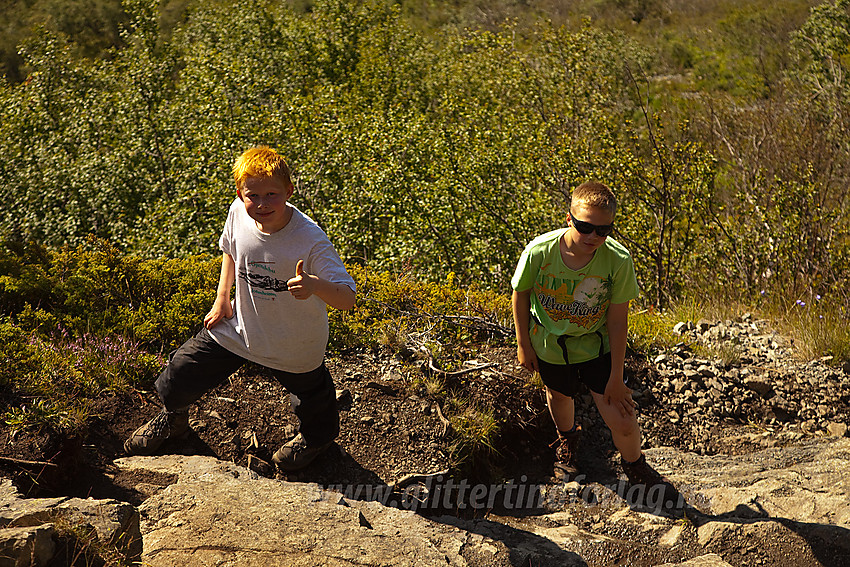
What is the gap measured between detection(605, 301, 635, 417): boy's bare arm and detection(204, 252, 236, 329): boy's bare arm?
6.11 ft

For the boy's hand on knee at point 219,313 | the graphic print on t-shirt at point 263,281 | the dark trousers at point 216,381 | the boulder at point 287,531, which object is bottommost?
the boulder at point 287,531

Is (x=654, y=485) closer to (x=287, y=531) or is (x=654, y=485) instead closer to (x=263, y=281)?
(x=287, y=531)

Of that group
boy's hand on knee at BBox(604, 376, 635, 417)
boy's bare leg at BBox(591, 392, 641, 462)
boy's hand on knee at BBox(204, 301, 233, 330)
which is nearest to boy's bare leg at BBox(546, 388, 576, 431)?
boy's bare leg at BBox(591, 392, 641, 462)

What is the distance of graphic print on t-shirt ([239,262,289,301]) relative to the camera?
3.20 metres

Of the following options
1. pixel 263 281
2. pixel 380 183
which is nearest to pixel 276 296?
pixel 263 281

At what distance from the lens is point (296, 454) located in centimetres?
377

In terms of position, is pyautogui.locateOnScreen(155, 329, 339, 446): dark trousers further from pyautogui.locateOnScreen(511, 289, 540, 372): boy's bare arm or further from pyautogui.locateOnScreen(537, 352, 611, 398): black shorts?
pyautogui.locateOnScreen(537, 352, 611, 398): black shorts

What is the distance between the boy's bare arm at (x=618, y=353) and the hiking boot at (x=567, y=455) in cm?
72

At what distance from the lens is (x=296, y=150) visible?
9148 millimetres

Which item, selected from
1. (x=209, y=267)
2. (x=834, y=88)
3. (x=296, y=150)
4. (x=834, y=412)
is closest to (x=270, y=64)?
(x=296, y=150)

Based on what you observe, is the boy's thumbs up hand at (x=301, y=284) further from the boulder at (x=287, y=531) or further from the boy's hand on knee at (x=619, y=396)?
the boy's hand on knee at (x=619, y=396)

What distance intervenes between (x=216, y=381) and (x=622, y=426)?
80.2 inches

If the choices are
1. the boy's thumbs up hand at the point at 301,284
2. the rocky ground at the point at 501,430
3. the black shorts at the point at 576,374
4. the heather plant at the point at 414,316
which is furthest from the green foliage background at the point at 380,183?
the boy's thumbs up hand at the point at 301,284

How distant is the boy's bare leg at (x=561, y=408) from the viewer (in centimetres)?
390
